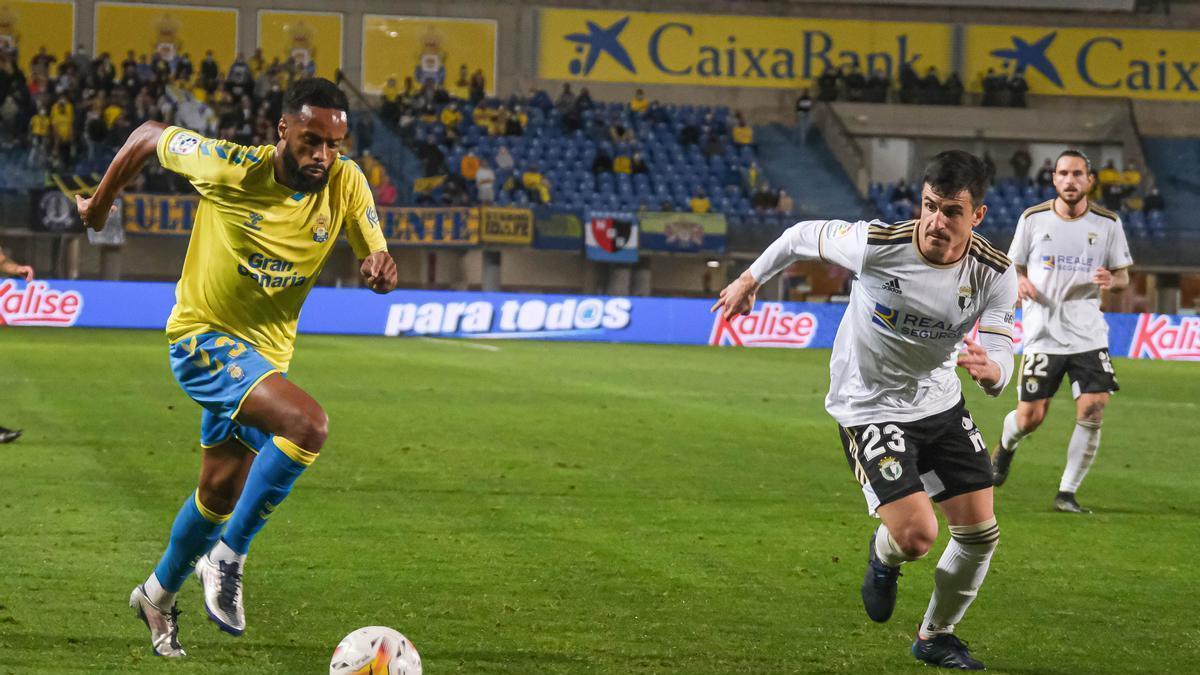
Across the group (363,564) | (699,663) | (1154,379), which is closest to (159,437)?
(363,564)

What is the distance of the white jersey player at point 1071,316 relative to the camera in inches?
395

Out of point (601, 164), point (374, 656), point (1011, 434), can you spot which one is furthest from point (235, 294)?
point (601, 164)

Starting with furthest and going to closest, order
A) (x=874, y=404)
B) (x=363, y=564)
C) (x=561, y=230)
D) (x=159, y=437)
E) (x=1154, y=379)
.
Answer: (x=561, y=230) → (x=1154, y=379) → (x=159, y=437) → (x=363, y=564) → (x=874, y=404)

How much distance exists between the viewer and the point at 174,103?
35.3 m

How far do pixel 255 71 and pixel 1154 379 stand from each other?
23.8m

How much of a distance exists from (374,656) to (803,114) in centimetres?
3983

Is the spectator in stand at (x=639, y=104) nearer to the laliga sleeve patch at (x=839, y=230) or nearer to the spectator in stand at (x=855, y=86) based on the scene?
the spectator in stand at (x=855, y=86)

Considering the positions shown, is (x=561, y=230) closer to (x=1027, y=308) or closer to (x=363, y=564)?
(x=1027, y=308)

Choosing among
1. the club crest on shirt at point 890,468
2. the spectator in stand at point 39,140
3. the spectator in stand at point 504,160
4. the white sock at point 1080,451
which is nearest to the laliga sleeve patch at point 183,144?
the club crest on shirt at point 890,468

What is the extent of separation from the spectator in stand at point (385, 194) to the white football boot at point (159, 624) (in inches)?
1119

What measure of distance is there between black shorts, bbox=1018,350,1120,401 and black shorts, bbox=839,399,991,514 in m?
4.44

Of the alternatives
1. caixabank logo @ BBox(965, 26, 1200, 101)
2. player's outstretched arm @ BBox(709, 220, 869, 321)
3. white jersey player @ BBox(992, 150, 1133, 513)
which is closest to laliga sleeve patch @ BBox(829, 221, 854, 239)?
player's outstretched arm @ BBox(709, 220, 869, 321)

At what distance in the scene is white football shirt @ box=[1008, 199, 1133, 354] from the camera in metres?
10.1

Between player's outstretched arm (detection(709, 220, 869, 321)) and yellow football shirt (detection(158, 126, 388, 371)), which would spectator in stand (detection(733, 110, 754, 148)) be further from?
yellow football shirt (detection(158, 126, 388, 371))
